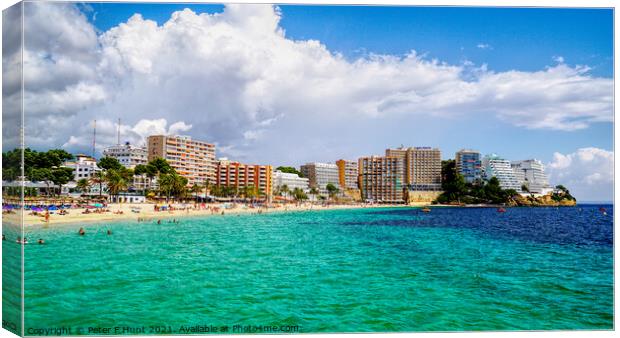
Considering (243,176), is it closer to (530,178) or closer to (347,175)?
(347,175)

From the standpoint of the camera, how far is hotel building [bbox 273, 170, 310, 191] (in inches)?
3275

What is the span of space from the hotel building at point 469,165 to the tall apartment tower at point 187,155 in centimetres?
4333

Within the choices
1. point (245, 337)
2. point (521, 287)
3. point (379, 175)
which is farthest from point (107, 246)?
point (379, 175)

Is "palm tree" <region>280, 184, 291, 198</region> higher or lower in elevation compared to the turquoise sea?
higher

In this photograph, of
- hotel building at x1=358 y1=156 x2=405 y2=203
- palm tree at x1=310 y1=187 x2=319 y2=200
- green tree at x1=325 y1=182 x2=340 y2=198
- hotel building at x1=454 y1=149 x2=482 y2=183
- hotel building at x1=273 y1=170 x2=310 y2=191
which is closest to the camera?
hotel building at x1=454 y1=149 x2=482 y2=183

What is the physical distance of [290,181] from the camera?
8662cm

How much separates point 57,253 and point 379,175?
275 ft

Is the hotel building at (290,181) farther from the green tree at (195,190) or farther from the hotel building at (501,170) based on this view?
the hotel building at (501,170)

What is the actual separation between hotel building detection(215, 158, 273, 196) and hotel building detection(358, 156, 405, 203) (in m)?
25.1

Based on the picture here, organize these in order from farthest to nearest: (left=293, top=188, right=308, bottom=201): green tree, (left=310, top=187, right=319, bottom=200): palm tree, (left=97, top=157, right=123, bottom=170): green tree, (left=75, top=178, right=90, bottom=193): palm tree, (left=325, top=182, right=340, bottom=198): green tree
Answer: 1. (left=310, top=187, right=319, bottom=200): palm tree
2. (left=325, top=182, right=340, bottom=198): green tree
3. (left=293, top=188, right=308, bottom=201): green tree
4. (left=97, top=157, right=123, bottom=170): green tree
5. (left=75, top=178, right=90, bottom=193): palm tree

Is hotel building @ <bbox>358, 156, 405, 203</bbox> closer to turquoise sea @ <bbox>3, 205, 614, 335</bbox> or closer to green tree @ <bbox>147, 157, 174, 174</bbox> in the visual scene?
green tree @ <bbox>147, 157, 174, 174</bbox>

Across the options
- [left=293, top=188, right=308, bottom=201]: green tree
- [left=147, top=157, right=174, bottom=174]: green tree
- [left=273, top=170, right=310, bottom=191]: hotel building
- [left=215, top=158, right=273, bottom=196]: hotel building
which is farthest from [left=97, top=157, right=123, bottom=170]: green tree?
[left=293, top=188, right=308, bottom=201]: green tree

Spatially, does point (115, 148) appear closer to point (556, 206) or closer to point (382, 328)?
point (382, 328)

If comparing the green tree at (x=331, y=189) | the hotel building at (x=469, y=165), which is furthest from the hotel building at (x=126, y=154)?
the hotel building at (x=469, y=165)
